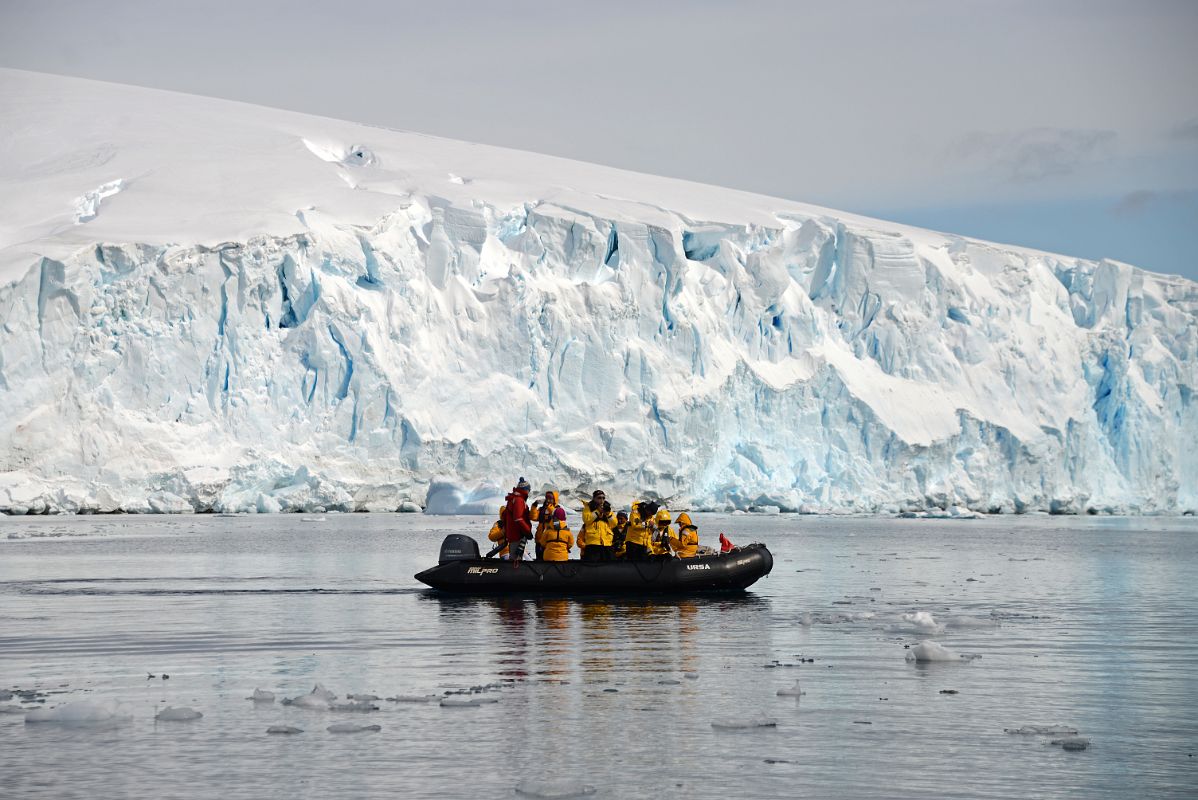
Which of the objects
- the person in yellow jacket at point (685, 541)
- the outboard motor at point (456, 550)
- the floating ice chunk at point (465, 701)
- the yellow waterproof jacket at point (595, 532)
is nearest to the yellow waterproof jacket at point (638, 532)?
the yellow waterproof jacket at point (595, 532)

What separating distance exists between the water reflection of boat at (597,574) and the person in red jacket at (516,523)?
21 cm

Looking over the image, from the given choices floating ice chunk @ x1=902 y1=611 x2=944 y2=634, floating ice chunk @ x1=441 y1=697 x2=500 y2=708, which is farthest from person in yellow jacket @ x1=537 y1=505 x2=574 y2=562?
floating ice chunk @ x1=441 y1=697 x2=500 y2=708

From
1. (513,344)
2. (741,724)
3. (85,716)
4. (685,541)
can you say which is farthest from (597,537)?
(513,344)

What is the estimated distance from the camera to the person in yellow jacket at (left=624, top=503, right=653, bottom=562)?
16.4m

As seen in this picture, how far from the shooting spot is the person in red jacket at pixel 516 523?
16.3m

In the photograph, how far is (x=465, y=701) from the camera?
28.8 feet

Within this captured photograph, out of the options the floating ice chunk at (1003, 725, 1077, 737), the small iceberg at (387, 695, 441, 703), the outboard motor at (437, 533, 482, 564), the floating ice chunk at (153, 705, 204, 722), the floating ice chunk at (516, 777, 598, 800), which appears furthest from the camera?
the outboard motor at (437, 533, 482, 564)

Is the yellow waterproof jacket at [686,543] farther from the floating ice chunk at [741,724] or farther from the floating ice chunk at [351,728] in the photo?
the floating ice chunk at [351,728]

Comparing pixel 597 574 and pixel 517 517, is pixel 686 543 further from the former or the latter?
pixel 517 517

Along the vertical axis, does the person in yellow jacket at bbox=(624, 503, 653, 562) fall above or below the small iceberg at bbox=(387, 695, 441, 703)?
above

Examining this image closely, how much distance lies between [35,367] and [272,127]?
16.3m

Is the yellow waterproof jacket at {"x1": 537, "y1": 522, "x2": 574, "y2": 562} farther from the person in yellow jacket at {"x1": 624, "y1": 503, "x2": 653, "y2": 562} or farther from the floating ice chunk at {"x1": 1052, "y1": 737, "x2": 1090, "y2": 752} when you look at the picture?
the floating ice chunk at {"x1": 1052, "y1": 737, "x2": 1090, "y2": 752}

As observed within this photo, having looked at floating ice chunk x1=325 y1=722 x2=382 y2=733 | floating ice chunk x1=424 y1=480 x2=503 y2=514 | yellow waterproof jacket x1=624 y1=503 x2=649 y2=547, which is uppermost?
floating ice chunk x1=424 y1=480 x2=503 y2=514

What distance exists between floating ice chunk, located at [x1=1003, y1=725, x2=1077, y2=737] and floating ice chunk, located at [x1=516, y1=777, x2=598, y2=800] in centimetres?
270
